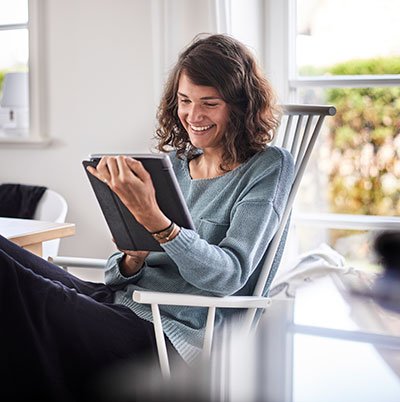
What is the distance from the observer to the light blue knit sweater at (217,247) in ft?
4.84

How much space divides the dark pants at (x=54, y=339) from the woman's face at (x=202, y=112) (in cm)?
44

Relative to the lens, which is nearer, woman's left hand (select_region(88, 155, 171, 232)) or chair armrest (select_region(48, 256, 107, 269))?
woman's left hand (select_region(88, 155, 171, 232))

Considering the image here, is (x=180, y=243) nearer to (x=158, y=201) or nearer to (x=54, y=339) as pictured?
(x=158, y=201)

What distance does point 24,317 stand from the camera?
1453 mm

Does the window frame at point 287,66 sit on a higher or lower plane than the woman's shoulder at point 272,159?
higher

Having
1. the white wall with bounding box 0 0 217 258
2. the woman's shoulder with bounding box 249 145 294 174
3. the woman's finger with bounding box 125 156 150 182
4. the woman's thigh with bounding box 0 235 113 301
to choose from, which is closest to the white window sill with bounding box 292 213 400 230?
the white wall with bounding box 0 0 217 258

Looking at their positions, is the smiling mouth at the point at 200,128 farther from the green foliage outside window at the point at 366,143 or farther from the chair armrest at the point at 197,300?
the green foliage outside window at the point at 366,143

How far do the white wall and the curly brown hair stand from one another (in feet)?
3.25

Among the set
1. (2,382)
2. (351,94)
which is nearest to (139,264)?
(2,382)

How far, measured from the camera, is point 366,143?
2564 mm

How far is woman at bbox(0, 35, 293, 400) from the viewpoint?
4.77 feet

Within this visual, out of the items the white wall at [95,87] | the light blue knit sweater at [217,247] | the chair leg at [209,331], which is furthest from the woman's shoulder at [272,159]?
the white wall at [95,87]

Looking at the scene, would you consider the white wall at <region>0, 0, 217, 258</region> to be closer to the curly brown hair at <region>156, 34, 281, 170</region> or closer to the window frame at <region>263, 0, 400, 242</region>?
the window frame at <region>263, 0, 400, 242</region>

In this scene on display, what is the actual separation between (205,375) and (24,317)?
30.3 inches
